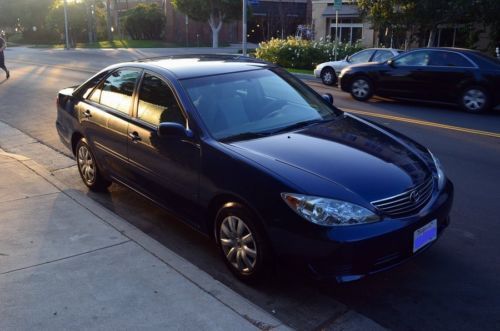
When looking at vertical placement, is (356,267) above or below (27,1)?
below

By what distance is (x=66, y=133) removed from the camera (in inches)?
253

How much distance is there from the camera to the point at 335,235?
3.34 m

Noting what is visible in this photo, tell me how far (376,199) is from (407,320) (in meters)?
0.84

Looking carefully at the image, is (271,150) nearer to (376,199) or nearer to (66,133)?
(376,199)

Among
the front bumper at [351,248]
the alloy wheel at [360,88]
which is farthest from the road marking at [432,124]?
the front bumper at [351,248]

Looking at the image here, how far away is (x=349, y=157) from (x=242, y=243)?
3.34 ft

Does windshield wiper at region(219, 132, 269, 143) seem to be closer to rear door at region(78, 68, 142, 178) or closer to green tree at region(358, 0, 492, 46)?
rear door at region(78, 68, 142, 178)

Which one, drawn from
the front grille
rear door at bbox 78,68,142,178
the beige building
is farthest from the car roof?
the beige building

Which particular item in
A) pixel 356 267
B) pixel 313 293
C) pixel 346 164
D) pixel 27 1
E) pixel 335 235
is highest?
pixel 27 1

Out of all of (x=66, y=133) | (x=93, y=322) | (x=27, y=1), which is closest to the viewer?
(x=93, y=322)

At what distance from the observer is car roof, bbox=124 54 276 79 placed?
4.75 m

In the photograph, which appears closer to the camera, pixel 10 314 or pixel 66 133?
pixel 10 314

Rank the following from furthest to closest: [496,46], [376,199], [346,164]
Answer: [496,46] → [346,164] → [376,199]

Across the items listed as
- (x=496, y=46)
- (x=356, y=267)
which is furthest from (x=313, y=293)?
(x=496, y=46)
